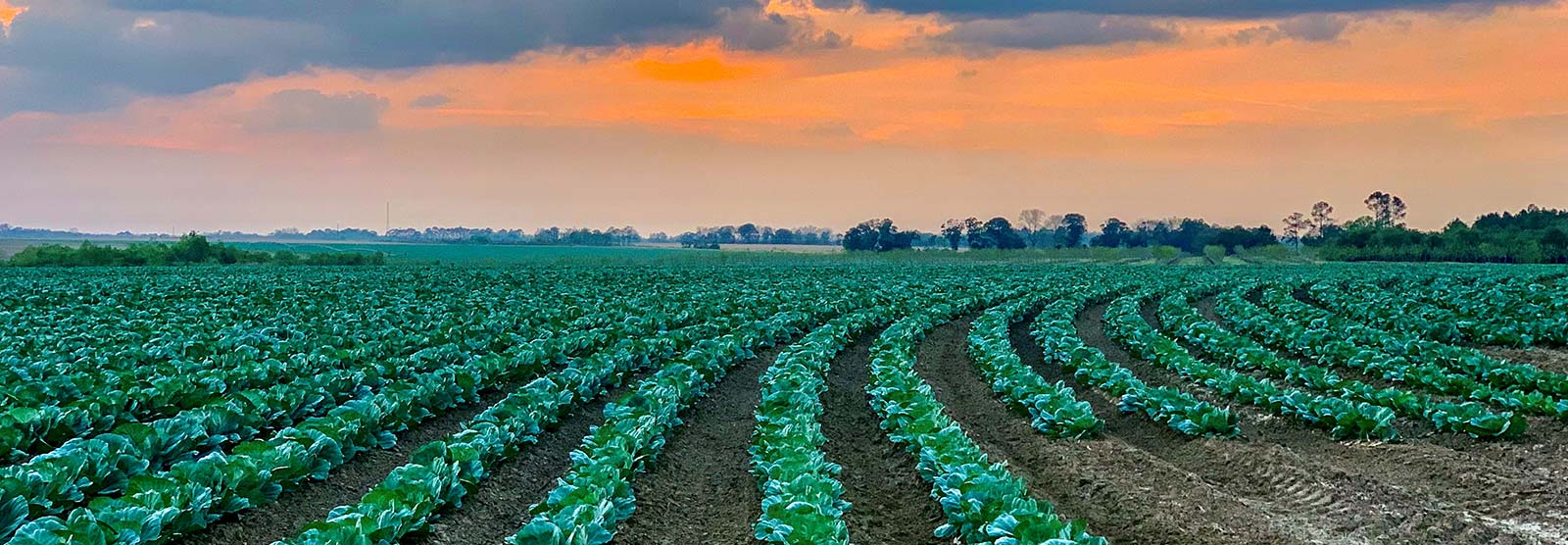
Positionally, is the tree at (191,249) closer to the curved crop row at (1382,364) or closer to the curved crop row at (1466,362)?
the curved crop row at (1382,364)

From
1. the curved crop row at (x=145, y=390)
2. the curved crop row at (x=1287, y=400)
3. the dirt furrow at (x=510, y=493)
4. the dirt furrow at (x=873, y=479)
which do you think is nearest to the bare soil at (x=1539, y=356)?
the curved crop row at (x=1287, y=400)

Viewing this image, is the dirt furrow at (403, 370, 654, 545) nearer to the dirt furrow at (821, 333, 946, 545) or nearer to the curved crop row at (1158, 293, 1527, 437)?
the dirt furrow at (821, 333, 946, 545)

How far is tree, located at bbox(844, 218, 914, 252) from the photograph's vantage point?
125125 millimetres

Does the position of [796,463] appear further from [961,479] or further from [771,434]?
[771,434]

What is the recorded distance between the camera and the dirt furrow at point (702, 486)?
881 centimetres

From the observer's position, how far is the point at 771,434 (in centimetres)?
1075

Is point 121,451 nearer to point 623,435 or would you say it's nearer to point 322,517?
point 322,517

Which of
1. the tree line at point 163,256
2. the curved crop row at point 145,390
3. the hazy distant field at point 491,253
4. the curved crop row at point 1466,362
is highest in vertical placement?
the curved crop row at point 1466,362

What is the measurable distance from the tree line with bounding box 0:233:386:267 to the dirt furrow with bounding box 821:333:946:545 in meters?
68.0

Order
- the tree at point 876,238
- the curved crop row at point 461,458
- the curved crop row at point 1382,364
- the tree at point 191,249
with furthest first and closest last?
the tree at point 876,238
the tree at point 191,249
the curved crop row at point 1382,364
the curved crop row at point 461,458

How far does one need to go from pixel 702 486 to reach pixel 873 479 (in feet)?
4.95

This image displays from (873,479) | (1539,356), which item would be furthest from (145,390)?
(1539,356)

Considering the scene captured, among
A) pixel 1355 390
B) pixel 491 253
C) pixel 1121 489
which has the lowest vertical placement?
pixel 491 253

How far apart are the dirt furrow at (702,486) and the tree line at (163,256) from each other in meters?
67.6
